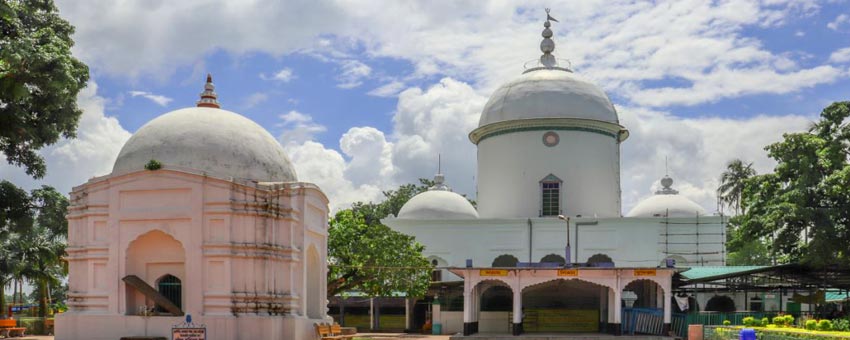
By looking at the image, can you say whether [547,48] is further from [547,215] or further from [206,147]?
[206,147]

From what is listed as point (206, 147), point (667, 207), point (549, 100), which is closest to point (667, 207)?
point (667, 207)

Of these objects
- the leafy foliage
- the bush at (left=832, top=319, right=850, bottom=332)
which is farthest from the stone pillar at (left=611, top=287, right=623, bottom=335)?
the leafy foliage

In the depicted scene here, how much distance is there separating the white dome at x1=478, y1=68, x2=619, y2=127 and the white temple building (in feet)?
0.17

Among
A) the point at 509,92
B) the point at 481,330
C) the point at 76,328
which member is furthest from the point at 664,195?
the point at 76,328

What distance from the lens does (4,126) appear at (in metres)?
27.3

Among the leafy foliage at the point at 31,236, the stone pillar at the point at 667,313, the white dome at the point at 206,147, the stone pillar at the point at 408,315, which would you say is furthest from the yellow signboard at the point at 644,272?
the leafy foliage at the point at 31,236

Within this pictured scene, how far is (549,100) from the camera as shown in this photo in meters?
45.4

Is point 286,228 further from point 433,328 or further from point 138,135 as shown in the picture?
point 433,328

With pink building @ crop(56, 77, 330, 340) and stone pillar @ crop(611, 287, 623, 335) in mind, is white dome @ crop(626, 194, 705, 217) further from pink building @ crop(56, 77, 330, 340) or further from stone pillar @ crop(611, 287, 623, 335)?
pink building @ crop(56, 77, 330, 340)

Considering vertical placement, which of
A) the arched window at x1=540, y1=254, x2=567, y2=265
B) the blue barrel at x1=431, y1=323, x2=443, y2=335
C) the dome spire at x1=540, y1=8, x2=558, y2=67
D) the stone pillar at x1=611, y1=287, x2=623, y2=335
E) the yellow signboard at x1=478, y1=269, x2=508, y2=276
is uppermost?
the dome spire at x1=540, y1=8, x2=558, y2=67

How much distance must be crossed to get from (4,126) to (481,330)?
72.9ft

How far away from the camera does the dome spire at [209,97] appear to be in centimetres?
2892

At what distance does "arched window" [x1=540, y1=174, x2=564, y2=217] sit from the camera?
45.5 metres

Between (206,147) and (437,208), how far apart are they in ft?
74.4
